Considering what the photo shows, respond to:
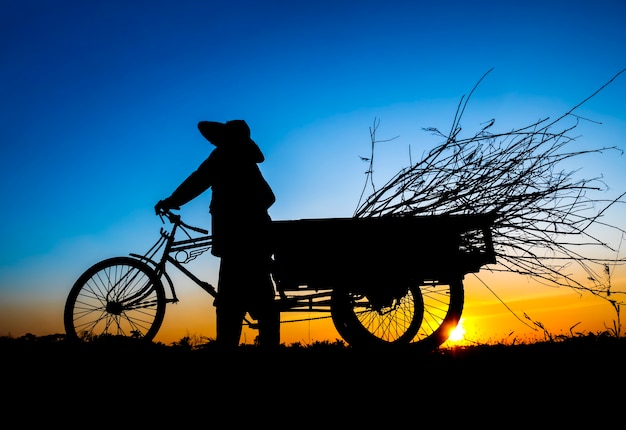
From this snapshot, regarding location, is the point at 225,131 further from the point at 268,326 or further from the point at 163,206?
the point at 268,326

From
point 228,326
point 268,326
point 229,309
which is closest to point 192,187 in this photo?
point 229,309

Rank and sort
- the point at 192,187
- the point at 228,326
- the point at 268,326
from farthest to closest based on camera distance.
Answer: the point at 192,187, the point at 268,326, the point at 228,326

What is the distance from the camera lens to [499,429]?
179cm

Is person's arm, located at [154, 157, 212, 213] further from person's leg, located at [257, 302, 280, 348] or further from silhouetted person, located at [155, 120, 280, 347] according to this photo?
person's leg, located at [257, 302, 280, 348]

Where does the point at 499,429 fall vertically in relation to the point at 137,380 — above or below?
below

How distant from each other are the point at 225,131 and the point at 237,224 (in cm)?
88

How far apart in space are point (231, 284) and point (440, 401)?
5.98 ft

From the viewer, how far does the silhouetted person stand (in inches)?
126

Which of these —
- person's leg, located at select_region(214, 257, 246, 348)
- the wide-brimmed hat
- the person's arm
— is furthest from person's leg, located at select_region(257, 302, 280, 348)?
the wide-brimmed hat

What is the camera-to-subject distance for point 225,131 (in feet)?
11.2

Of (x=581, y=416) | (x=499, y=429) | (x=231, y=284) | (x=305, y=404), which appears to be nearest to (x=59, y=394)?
(x=231, y=284)

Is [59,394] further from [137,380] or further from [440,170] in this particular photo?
[440,170]

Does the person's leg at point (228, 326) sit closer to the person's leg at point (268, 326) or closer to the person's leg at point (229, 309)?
the person's leg at point (229, 309)

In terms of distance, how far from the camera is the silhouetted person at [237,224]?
3191mm
